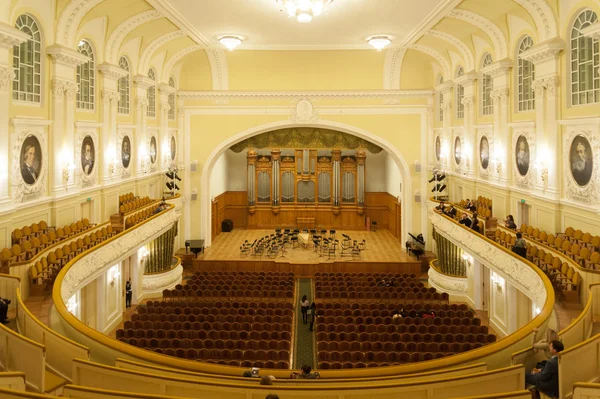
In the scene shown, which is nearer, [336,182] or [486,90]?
[486,90]

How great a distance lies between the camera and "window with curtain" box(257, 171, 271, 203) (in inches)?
1273

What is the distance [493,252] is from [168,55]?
53.2 ft

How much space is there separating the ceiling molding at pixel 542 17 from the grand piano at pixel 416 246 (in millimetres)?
11403

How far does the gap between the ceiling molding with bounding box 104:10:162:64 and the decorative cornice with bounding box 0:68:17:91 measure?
5.74 metres

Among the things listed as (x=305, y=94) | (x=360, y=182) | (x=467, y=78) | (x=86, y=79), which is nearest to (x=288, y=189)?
(x=360, y=182)

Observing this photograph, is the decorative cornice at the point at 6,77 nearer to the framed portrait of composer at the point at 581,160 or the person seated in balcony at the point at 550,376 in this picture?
the person seated in balcony at the point at 550,376

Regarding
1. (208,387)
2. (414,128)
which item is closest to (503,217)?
(414,128)

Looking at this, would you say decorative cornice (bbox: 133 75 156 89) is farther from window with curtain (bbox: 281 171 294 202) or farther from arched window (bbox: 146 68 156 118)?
window with curtain (bbox: 281 171 294 202)

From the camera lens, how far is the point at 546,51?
13945 mm

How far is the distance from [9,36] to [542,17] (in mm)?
12991

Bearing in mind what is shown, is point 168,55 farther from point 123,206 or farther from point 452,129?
point 452,129

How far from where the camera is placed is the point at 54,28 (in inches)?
569

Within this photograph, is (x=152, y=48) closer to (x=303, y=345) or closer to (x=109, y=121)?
(x=109, y=121)

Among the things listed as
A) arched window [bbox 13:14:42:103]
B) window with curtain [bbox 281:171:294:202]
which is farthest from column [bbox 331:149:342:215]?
arched window [bbox 13:14:42:103]
